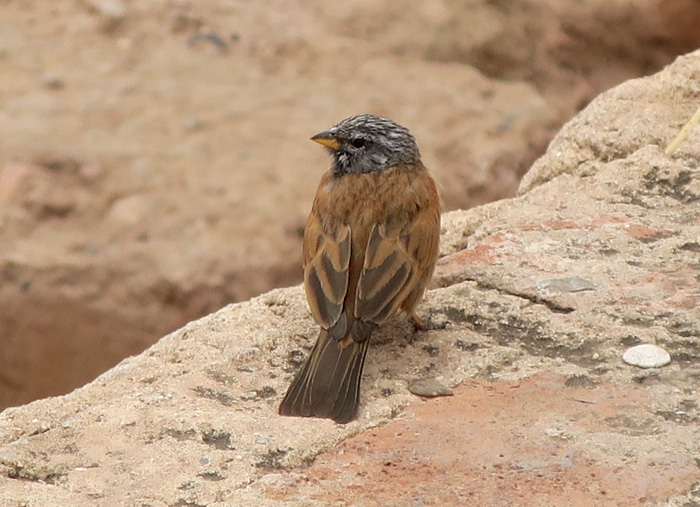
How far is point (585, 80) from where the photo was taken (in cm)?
943

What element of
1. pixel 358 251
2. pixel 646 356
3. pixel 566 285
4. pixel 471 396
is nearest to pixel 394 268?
pixel 358 251

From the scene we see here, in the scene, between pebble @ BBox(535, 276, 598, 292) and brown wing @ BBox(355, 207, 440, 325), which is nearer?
brown wing @ BBox(355, 207, 440, 325)

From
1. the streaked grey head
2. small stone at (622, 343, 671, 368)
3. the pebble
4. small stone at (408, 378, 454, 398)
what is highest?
the streaked grey head

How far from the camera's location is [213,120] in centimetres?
827

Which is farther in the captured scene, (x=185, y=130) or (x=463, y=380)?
(x=185, y=130)

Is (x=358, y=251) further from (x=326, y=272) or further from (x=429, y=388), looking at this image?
(x=429, y=388)

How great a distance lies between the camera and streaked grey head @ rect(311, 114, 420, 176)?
457cm

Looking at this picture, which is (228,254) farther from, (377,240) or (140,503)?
(140,503)

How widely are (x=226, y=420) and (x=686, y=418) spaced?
1194 millimetres

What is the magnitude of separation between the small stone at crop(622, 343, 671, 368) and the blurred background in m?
3.98

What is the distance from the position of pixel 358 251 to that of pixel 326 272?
15 centimetres

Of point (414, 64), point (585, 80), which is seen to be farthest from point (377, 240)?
point (585, 80)

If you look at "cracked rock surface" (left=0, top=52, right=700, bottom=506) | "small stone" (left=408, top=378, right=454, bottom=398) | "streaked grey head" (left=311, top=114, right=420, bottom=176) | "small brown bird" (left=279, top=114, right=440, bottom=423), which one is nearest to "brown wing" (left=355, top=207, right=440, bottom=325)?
"small brown bird" (left=279, top=114, right=440, bottom=423)

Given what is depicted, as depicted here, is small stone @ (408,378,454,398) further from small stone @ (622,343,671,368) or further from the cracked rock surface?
small stone @ (622,343,671,368)
